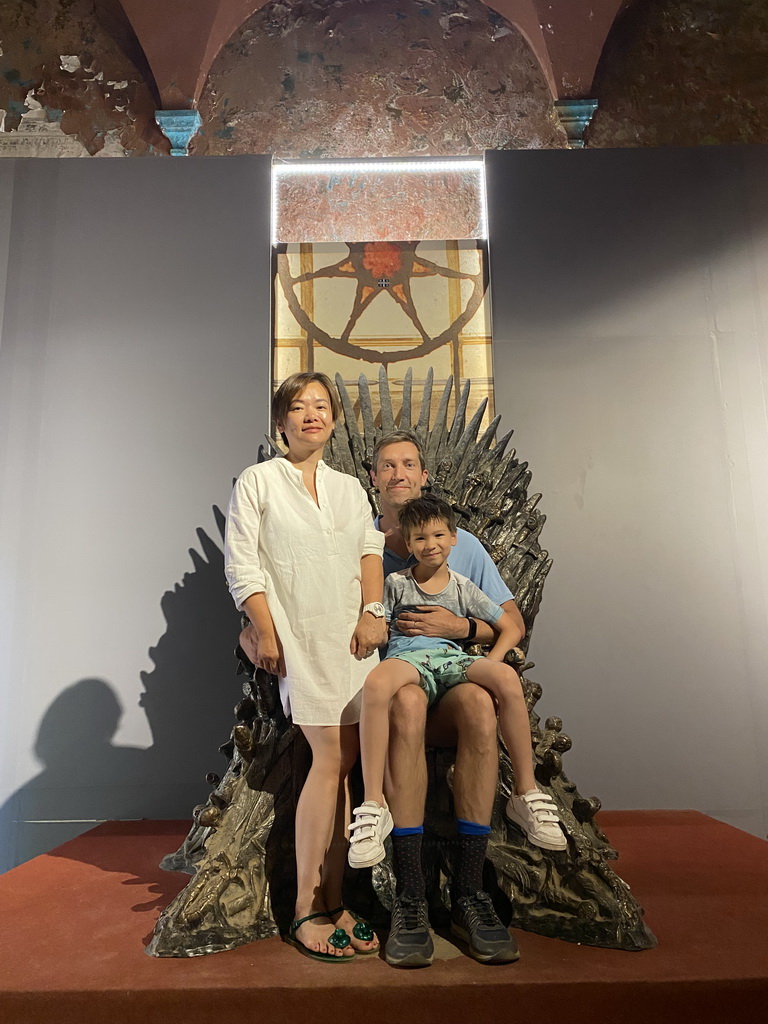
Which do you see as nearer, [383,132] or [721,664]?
[721,664]

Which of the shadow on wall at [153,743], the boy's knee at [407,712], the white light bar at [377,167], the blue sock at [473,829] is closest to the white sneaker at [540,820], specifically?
the blue sock at [473,829]

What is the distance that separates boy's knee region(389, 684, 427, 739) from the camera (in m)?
2.30

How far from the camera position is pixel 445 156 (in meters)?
4.90

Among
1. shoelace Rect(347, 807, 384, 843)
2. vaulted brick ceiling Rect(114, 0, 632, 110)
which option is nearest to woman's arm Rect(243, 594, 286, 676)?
shoelace Rect(347, 807, 384, 843)

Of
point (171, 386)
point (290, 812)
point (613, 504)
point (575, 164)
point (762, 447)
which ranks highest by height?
point (575, 164)

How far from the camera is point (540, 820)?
2285 mm

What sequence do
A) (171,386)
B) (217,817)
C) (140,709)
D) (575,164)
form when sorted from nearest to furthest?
1. (217,817)
2. (140,709)
3. (171,386)
4. (575,164)

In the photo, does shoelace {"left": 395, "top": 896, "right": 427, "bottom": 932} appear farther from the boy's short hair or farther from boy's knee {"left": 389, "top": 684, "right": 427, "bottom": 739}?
the boy's short hair

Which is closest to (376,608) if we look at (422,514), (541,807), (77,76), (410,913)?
(422,514)

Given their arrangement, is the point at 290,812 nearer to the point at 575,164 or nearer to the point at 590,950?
the point at 590,950

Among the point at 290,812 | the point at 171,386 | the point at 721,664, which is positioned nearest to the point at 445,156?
the point at 171,386

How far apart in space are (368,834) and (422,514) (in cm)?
99

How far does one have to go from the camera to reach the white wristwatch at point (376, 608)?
8.29 feet

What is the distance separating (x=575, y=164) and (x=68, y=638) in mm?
3887
